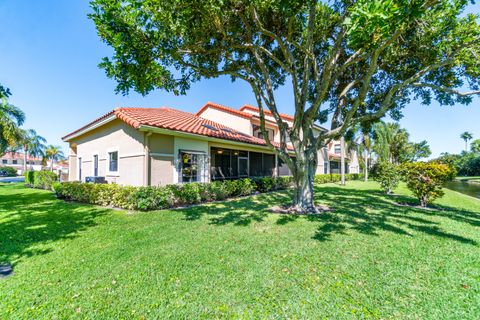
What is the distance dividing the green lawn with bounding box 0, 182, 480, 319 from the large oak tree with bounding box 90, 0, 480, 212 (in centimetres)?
383

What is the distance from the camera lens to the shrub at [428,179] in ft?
32.1

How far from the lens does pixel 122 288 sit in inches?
135

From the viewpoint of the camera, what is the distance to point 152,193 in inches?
356

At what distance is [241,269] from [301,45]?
355 inches

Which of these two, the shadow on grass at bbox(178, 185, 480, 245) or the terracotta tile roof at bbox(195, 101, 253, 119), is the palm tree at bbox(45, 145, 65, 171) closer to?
the terracotta tile roof at bbox(195, 101, 253, 119)

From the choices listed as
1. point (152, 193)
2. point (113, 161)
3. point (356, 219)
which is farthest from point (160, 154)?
point (356, 219)

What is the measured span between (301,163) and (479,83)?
9.34 m

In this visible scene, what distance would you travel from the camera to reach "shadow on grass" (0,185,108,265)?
5098 millimetres

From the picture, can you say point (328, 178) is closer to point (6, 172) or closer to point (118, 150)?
point (118, 150)

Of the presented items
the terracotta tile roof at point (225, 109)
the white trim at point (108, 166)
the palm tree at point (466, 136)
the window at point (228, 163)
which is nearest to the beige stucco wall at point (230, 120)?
the terracotta tile roof at point (225, 109)

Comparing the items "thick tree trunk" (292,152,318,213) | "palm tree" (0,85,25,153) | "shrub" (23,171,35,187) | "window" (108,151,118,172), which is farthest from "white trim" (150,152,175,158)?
"shrub" (23,171,35,187)

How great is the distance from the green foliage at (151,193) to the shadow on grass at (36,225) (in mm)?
813

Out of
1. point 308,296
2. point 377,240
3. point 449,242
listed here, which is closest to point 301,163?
point 377,240

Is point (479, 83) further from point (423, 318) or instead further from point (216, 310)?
point (216, 310)
